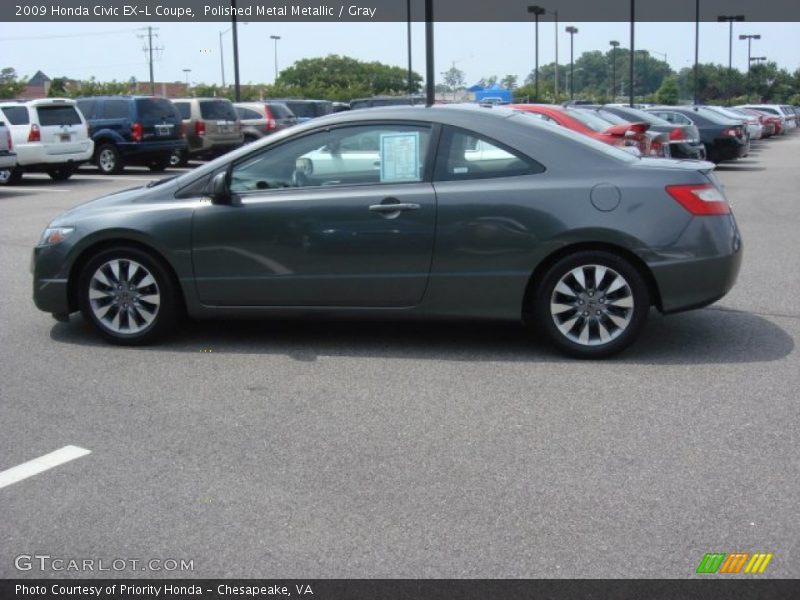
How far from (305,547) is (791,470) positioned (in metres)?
2.16

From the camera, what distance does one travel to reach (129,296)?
696 cm

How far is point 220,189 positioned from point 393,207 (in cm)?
111

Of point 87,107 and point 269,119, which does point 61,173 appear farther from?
point 269,119

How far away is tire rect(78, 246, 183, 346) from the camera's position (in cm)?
688

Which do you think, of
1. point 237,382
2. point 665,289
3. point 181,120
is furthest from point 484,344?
point 181,120

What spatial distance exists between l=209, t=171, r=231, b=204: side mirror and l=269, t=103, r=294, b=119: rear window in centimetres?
2239

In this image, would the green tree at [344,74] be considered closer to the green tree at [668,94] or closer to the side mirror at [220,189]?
the green tree at [668,94]

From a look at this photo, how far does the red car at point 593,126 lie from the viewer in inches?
588

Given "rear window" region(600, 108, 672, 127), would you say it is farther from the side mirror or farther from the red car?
the side mirror

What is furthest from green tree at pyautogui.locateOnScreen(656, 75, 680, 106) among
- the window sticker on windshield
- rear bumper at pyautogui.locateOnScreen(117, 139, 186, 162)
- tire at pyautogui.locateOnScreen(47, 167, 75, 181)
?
the window sticker on windshield

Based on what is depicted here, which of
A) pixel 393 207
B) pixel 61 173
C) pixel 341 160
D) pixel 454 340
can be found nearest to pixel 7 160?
pixel 61 173

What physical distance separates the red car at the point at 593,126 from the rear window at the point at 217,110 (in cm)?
1132

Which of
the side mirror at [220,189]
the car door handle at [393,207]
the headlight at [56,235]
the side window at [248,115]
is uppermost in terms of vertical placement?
the side window at [248,115]

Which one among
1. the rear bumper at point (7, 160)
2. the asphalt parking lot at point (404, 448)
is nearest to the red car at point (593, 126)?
the asphalt parking lot at point (404, 448)
